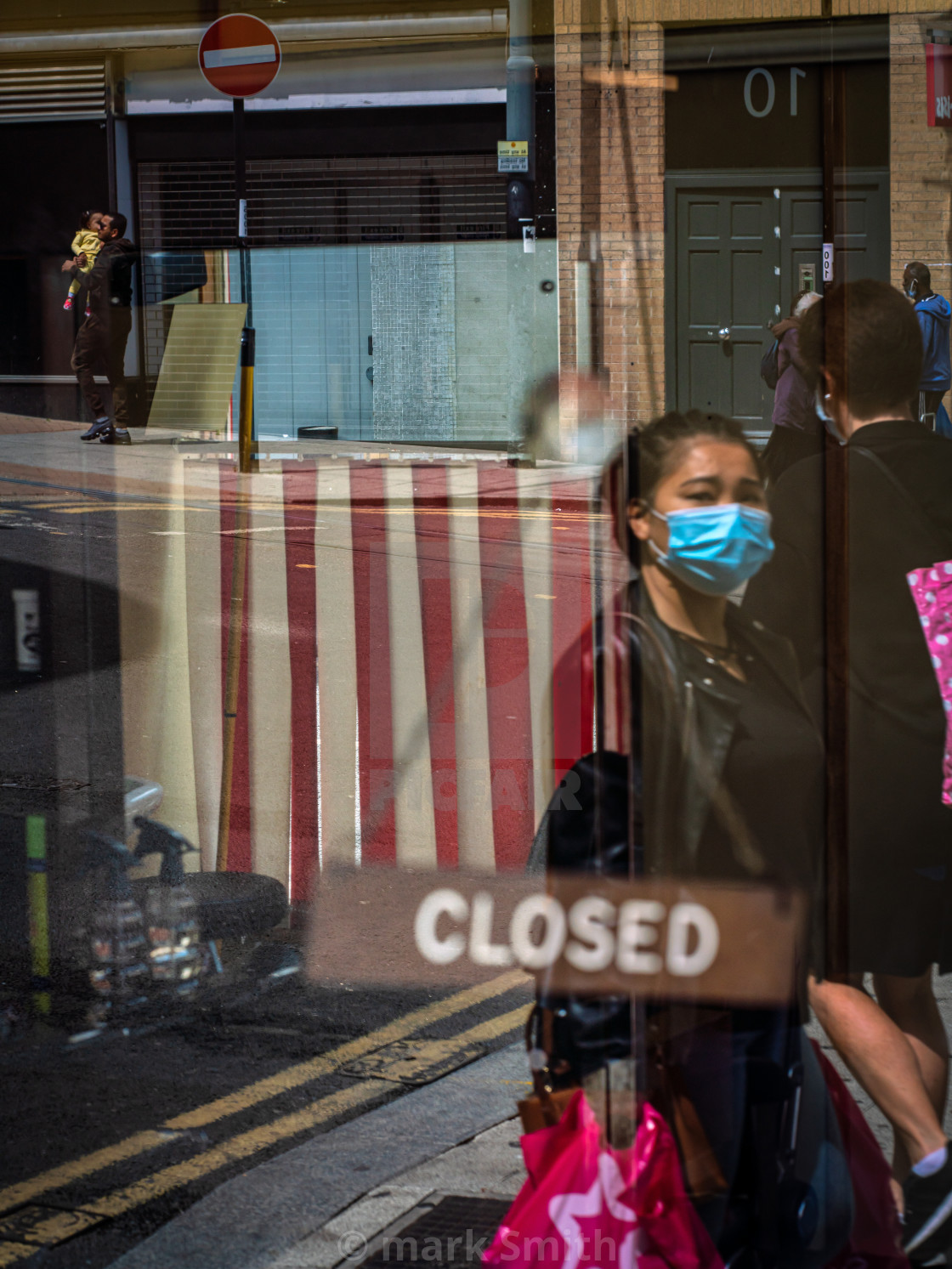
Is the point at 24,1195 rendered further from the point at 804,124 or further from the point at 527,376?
the point at 804,124

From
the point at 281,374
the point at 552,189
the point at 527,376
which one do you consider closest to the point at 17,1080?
the point at 527,376

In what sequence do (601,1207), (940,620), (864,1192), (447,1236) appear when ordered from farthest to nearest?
(447,1236), (940,620), (864,1192), (601,1207)

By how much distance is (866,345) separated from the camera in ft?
8.08

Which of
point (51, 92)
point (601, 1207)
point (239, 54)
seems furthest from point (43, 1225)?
point (239, 54)

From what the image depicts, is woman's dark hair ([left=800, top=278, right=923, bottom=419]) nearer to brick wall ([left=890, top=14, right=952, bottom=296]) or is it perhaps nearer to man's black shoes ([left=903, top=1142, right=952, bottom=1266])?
brick wall ([left=890, top=14, right=952, bottom=296])

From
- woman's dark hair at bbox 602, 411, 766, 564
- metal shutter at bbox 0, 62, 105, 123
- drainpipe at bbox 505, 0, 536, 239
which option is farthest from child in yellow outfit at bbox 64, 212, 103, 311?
woman's dark hair at bbox 602, 411, 766, 564

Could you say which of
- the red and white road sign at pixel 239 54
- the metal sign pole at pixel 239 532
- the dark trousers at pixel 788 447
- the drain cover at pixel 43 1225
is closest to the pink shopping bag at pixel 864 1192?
the dark trousers at pixel 788 447

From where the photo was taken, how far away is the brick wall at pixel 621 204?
7.64ft

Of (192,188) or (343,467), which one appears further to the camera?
(343,467)

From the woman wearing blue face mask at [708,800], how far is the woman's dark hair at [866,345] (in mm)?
346

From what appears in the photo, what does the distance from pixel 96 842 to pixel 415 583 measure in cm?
476

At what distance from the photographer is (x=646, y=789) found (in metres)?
2.00

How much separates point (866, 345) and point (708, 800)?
0.88 metres

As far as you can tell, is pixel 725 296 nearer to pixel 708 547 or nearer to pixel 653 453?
pixel 653 453
